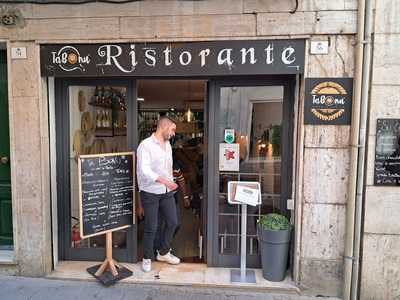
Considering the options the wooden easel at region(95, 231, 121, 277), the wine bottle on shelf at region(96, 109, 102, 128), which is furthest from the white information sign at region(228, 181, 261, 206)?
the wine bottle on shelf at region(96, 109, 102, 128)

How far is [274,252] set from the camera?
344 centimetres

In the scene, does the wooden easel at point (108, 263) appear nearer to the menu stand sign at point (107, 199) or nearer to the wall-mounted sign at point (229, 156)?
the menu stand sign at point (107, 199)

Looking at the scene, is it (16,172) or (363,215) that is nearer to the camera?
(363,215)

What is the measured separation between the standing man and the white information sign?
26.8 inches

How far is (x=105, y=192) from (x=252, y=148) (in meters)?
1.77

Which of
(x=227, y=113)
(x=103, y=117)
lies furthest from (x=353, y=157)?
(x=103, y=117)

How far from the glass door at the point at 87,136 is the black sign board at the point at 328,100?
6.57 feet

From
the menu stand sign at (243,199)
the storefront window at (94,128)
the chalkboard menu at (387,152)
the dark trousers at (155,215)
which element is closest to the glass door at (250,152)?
the menu stand sign at (243,199)

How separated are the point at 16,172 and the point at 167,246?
194cm

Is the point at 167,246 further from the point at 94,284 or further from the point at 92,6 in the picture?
the point at 92,6

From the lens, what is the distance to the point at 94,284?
349 centimetres

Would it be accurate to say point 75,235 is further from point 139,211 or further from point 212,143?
point 212,143

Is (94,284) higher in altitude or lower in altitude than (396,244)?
lower

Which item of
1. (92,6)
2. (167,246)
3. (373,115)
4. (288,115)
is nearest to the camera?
(373,115)
